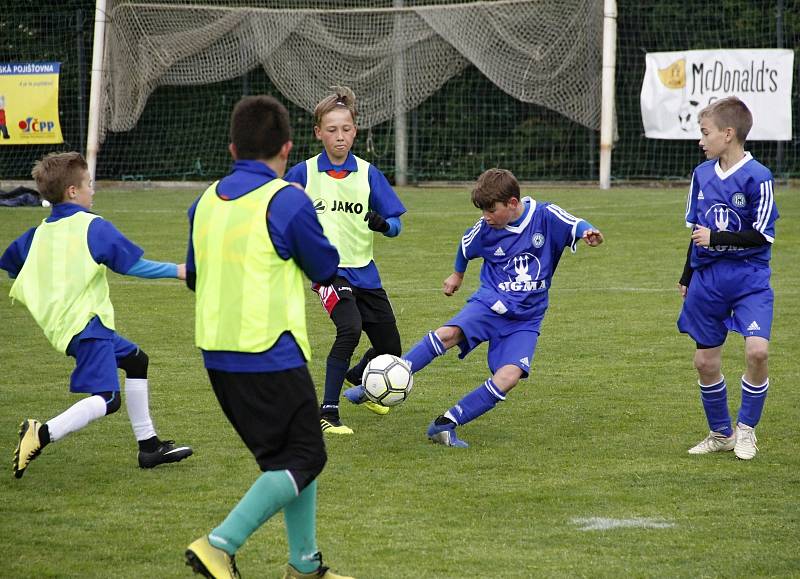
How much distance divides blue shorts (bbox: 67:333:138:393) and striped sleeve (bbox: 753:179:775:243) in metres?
2.91

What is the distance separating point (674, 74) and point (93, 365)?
15.6 metres

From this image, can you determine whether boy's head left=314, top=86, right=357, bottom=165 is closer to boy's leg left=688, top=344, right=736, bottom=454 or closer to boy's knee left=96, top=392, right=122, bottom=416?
boy's knee left=96, top=392, right=122, bottom=416

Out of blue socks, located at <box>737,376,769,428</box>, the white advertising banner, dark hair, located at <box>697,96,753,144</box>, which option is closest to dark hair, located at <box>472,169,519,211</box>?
dark hair, located at <box>697,96,753,144</box>

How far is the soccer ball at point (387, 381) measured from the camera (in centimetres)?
578

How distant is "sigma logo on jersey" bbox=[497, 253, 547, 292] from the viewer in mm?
5945

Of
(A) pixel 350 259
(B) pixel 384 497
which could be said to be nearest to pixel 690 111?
(A) pixel 350 259

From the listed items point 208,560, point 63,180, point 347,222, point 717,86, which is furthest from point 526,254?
point 717,86

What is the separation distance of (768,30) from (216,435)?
52.6 ft

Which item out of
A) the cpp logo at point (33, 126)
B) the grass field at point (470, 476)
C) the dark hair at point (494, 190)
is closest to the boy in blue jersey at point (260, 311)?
the grass field at point (470, 476)

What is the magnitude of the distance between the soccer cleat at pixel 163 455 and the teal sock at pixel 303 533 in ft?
5.59

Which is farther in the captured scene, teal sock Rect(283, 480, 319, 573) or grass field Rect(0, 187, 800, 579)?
grass field Rect(0, 187, 800, 579)

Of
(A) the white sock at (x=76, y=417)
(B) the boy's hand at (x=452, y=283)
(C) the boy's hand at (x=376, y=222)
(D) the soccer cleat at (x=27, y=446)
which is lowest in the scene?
(D) the soccer cleat at (x=27, y=446)

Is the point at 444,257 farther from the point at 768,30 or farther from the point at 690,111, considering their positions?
the point at 768,30

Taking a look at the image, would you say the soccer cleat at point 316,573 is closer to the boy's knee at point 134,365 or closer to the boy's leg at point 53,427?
the boy's leg at point 53,427
